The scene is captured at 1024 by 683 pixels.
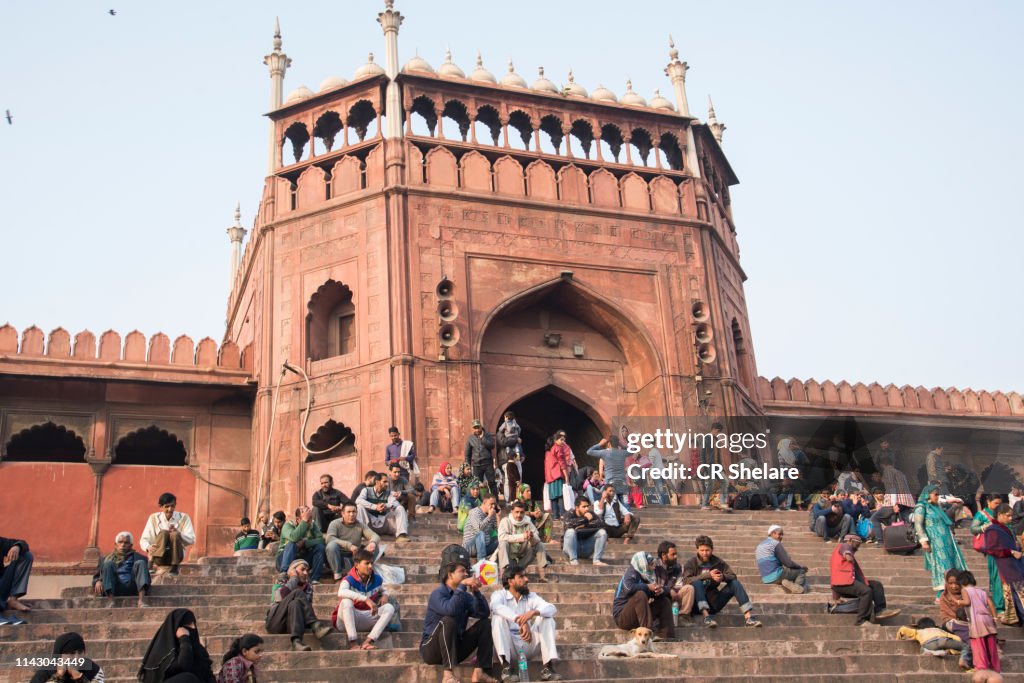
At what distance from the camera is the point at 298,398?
16.3m

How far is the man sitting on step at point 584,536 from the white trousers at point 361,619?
2678mm

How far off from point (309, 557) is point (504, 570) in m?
2.24

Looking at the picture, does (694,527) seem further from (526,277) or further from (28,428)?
(28,428)

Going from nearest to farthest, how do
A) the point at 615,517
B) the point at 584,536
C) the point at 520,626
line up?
the point at 520,626 → the point at 584,536 → the point at 615,517

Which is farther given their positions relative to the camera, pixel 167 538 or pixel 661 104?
pixel 661 104

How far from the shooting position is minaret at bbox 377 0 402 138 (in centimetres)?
1747

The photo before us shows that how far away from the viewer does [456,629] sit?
7.26m

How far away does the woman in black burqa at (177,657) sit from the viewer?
246 inches

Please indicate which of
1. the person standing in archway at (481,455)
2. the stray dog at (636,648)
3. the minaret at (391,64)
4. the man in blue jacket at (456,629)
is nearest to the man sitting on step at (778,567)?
the stray dog at (636,648)

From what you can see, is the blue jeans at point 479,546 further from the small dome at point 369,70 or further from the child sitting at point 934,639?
the small dome at point 369,70

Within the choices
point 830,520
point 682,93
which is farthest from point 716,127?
point 830,520

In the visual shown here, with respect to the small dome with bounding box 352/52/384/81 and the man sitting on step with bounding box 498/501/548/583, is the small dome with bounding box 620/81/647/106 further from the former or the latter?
the man sitting on step with bounding box 498/501/548/583

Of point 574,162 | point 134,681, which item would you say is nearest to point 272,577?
point 134,681

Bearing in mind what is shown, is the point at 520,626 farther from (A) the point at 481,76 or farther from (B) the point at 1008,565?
(A) the point at 481,76
